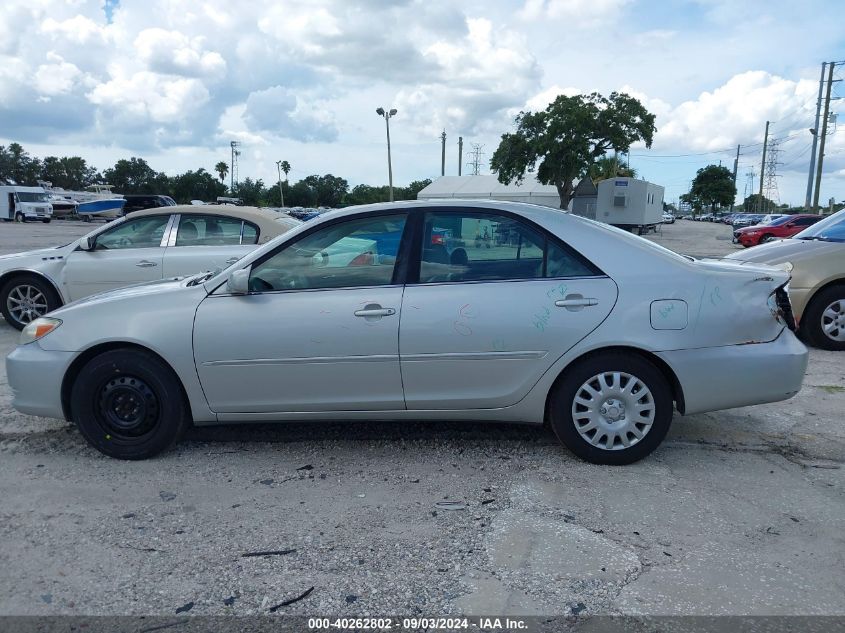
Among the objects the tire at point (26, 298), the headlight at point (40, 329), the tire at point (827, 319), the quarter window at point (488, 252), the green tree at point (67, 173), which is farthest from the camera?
the green tree at point (67, 173)

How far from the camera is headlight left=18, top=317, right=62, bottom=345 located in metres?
4.02

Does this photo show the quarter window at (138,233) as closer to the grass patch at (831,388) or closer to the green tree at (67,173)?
the grass patch at (831,388)

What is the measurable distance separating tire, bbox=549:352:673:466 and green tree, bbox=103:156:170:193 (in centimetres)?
8863

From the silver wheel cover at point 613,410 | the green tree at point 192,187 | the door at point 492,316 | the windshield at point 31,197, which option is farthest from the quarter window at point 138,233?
the green tree at point 192,187

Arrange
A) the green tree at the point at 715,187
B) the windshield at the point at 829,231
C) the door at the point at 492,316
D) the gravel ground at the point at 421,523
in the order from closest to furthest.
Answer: the gravel ground at the point at 421,523 < the door at the point at 492,316 < the windshield at the point at 829,231 < the green tree at the point at 715,187

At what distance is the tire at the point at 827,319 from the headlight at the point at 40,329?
7.04m

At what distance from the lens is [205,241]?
7.37m

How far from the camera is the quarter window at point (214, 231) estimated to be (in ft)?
24.1

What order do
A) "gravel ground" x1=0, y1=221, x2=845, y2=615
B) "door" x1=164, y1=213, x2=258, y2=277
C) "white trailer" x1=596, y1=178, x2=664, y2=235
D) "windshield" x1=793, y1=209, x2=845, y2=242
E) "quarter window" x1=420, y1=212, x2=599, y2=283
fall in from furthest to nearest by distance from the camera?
"white trailer" x1=596, y1=178, x2=664, y2=235 → "windshield" x1=793, y1=209, x2=845, y2=242 → "door" x1=164, y1=213, x2=258, y2=277 → "quarter window" x1=420, y1=212, x2=599, y2=283 → "gravel ground" x1=0, y1=221, x2=845, y2=615

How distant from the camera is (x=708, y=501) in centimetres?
348

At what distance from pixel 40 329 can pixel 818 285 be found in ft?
23.4

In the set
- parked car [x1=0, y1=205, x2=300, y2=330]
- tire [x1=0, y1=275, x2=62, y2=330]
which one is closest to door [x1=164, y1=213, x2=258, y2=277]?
parked car [x1=0, y1=205, x2=300, y2=330]

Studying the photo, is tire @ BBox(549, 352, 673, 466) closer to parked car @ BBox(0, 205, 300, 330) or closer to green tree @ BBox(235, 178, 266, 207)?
parked car @ BBox(0, 205, 300, 330)

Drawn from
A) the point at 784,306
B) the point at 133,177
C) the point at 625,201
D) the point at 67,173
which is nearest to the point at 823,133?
the point at 625,201
